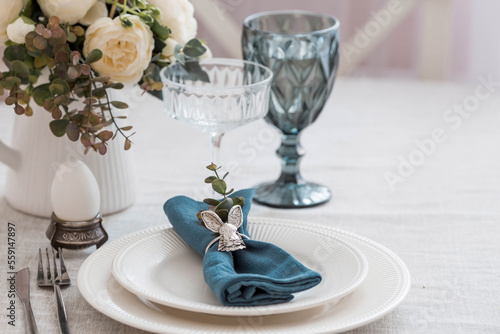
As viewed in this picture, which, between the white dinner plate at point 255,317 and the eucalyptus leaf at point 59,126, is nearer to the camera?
the white dinner plate at point 255,317

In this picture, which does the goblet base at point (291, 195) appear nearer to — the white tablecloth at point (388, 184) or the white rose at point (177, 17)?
the white tablecloth at point (388, 184)

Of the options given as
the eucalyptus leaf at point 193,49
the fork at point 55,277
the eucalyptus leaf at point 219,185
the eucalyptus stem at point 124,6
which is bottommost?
the fork at point 55,277

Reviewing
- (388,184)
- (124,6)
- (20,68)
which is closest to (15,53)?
(20,68)

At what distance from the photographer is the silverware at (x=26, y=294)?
0.69m

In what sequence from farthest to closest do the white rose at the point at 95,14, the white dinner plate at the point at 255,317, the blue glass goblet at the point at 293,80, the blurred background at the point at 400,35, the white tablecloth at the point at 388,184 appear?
the blurred background at the point at 400,35 → the blue glass goblet at the point at 293,80 → the white rose at the point at 95,14 → the white tablecloth at the point at 388,184 → the white dinner plate at the point at 255,317

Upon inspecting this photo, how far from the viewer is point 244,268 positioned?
74 centimetres

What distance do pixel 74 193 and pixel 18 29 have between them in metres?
0.20

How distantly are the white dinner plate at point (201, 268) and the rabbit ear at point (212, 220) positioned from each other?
49 millimetres

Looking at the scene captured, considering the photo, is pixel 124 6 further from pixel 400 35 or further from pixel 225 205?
pixel 400 35

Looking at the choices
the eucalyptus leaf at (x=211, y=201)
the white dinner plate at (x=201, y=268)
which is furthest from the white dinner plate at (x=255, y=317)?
the eucalyptus leaf at (x=211, y=201)

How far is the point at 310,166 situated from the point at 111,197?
36 cm

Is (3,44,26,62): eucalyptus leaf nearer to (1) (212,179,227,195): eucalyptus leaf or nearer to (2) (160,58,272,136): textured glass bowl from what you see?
(2) (160,58,272,136): textured glass bowl

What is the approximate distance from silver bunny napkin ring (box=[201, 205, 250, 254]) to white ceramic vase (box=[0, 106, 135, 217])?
0.25 meters

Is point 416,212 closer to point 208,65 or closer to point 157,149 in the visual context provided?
point 208,65
